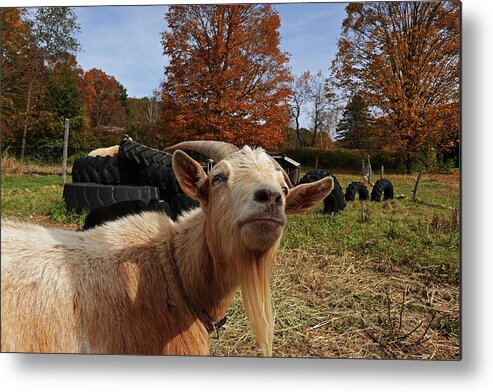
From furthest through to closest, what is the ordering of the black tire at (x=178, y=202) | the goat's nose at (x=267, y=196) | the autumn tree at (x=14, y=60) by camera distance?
the autumn tree at (x=14, y=60) → the black tire at (x=178, y=202) → the goat's nose at (x=267, y=196)

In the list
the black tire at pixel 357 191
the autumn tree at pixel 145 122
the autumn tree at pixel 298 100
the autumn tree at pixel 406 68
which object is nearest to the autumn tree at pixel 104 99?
the autumn tree at pixel 145 122

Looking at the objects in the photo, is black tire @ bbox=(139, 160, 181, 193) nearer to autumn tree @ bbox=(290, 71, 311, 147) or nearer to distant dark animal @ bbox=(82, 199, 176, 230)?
distant dark animal @ bbox=(82, 199, 176, 230)

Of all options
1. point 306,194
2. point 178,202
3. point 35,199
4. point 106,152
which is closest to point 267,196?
point 306,194

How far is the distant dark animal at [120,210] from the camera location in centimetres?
245

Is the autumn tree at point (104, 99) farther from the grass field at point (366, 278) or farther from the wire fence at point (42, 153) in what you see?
the grass field at point (366, 278)

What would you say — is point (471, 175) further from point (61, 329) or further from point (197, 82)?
point (61, 329)

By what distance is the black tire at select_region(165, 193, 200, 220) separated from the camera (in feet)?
7.68

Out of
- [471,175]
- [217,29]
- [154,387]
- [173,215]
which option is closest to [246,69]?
[217,29]

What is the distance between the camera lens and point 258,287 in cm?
198

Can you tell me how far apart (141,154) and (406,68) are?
155 centimetres

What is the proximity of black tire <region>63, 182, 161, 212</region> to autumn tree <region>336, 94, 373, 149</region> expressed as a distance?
1.08 m

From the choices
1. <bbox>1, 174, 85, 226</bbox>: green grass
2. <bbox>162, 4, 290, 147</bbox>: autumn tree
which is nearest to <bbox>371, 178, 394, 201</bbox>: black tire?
<bbox>162, 4, 290, 147</bbox>: autumn tree

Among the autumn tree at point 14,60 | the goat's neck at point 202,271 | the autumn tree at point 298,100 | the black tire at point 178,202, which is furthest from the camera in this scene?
the autumn tree at point 14,60

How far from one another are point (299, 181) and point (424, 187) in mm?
673
